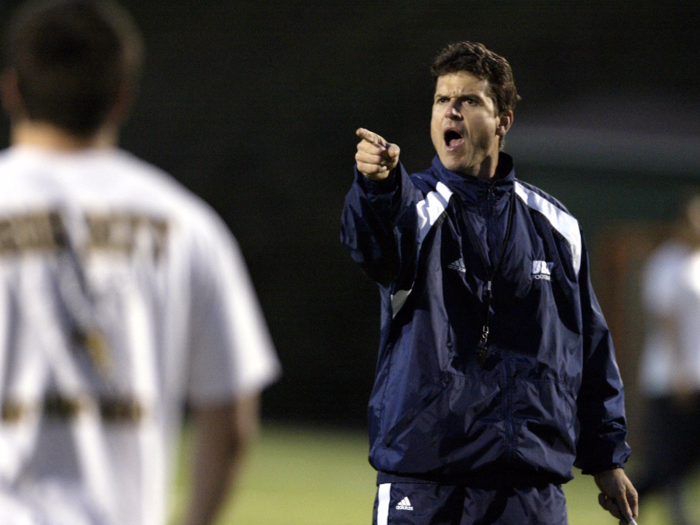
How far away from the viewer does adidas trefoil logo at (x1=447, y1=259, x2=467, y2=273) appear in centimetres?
399

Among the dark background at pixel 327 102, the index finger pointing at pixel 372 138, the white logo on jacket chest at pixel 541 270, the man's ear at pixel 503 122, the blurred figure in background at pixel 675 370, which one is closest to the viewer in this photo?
the index finger pointing at pixel 372 138

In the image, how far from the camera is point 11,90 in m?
2.42

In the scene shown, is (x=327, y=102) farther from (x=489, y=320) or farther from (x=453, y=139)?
(x=489, y=320)

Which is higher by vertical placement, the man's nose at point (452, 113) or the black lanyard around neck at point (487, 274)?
the man's nose at point (452, 113)

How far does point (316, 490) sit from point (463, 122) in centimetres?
737

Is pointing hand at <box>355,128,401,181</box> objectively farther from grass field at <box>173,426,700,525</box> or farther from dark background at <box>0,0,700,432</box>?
dark background at <box>0,0,700,432</box>

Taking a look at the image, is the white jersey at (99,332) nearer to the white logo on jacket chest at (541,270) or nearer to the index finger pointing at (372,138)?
the index finger pointing at (372,138)

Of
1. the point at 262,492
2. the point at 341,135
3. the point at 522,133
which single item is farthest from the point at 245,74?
the point at 262,492

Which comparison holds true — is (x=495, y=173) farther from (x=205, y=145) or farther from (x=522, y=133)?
(x=205, y=145)

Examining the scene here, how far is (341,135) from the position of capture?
714 inches

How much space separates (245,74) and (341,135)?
2.10 metres

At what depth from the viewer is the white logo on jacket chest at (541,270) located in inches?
161

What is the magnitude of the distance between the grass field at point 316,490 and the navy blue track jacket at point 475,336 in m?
4.50

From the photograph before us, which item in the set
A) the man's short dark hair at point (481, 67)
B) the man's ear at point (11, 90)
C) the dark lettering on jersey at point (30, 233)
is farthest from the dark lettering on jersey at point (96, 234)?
the man's short dark hair at point (481, 67)
